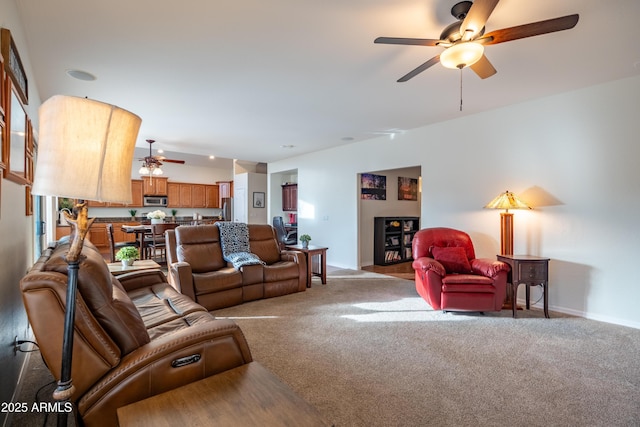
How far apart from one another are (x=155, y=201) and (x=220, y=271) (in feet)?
23.1

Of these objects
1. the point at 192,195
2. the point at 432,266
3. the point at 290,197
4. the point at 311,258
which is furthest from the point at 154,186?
the point at 432,266

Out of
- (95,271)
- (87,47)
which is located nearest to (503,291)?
(95,271)

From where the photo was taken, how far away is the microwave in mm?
9445

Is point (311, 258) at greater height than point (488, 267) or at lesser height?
lesser

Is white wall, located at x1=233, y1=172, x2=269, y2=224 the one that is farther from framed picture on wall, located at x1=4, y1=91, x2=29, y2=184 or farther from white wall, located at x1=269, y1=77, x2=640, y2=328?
framed picture on wall, located at x1=4, y1=91, x2=29, y2=184

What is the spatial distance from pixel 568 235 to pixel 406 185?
3.97m

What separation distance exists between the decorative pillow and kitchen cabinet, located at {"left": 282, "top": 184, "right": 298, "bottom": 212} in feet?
16.1

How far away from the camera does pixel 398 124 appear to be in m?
4.82

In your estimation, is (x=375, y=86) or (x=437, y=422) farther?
(x=375, y=86)

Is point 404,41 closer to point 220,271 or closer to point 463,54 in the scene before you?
point 463,54

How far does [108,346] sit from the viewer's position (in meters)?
1.29

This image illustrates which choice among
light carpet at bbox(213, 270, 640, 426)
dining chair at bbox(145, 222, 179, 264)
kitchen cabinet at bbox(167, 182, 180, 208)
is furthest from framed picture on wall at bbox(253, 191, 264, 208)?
light carpet at bbox(213, 270, 640, 426)

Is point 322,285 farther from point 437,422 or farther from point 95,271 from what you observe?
point 95,271

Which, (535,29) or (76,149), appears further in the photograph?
(535,29)
